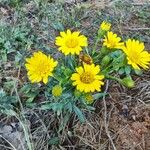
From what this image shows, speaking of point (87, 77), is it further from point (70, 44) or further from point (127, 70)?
point (127, 70)

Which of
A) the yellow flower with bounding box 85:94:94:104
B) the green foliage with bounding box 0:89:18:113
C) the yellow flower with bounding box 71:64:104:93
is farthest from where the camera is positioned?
the green foliage with bounding box 0:89:18:113

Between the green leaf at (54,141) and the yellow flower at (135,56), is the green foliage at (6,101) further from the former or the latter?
the yellow flower at (135,56)

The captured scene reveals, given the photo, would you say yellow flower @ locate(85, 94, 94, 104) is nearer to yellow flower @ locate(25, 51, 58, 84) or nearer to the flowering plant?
the flowering plant

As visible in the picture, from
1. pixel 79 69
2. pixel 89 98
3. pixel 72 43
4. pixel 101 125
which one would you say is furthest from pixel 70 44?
pixel 101 125

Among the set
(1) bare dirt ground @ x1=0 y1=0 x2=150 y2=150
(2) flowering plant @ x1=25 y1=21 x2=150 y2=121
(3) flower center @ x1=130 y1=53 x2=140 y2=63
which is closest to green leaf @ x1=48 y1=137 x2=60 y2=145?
(1) bare dirt ground @ x1=0 y1=0 x2=150 y2=150

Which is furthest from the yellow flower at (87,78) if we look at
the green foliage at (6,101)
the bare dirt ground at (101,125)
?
the green foliage at (6,101)

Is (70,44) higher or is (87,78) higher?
(70,44)

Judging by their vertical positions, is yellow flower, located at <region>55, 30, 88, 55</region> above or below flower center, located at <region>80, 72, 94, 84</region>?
above

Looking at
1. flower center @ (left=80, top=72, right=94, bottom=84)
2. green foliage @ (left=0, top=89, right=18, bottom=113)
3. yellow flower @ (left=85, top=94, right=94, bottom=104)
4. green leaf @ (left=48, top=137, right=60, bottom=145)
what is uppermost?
flower center @ (left=80, top=72, right=94, bottom=84)

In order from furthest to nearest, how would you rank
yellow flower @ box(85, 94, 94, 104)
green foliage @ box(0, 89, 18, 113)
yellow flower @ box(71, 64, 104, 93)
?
green foliage @ box(0, 89, 18, 113)
yellow flower @ box(85, 94, 94, 104)
yellow flower @ box(71, 64, 104, 93)

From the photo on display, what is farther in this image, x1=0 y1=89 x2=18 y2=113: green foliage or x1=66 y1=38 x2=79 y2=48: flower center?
x1=0 y1=89 x2=18 y2=113: green foliage
